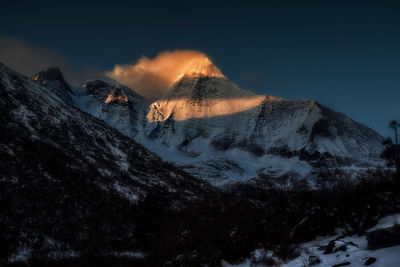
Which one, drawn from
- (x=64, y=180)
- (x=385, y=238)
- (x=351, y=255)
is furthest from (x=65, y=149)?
(x=385, y=238)

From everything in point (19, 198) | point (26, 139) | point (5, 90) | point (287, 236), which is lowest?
point (287, 236)

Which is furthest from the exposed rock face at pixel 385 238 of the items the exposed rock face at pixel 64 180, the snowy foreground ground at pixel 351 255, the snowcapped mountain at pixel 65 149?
the snowcapped mountain at pixel 65 149

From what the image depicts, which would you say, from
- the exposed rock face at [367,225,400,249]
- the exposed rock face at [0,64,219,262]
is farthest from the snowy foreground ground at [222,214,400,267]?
the exposed rock face at [0,64,219,262]

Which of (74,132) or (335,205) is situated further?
(74,132)

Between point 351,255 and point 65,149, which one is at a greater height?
point 65,149

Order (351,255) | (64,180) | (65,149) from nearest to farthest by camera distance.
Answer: (351,255), (64,180), (65,149)

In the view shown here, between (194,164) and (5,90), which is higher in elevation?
(5,90)

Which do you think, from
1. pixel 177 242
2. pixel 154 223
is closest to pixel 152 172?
pixel 154 223

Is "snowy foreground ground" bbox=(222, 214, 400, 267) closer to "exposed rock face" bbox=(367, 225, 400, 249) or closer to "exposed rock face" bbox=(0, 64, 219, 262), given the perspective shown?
"exposed rock face" bbox=(367, 225, 400, 249)

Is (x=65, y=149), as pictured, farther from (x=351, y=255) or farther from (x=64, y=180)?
(x=351, y=255)

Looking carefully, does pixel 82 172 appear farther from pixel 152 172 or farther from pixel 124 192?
pixel 152 172

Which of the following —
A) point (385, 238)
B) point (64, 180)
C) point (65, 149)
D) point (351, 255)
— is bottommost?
point (351, 255)

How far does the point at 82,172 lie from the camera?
5681 cm

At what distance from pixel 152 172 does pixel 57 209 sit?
39862mm
